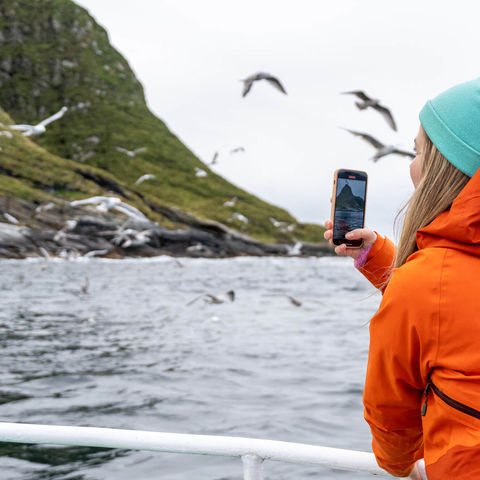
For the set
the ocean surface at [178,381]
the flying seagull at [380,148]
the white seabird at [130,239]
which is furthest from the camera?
the white seabird at [130,239]

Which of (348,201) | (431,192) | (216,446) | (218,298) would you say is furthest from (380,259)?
(218,298)

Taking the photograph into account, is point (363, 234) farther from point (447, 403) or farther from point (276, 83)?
point (276, 83)

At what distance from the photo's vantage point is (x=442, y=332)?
59.2 inches

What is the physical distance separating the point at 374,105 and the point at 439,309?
12.4 metres

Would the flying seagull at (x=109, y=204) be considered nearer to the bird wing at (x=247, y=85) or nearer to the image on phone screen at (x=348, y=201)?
the bird wing at (x=247, y=85)

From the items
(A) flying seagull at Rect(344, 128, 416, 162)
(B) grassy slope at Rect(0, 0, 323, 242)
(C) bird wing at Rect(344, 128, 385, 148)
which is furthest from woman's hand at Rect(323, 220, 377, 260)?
(B) grassy slope at Rect(0, 0, 323, 242)

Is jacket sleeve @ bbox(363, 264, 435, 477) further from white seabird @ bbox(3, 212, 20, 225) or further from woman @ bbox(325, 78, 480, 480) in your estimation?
white seabird @ bbox(3, 212, 20, 225)

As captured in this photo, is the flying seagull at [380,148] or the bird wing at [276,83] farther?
the bird wing at [276,83]

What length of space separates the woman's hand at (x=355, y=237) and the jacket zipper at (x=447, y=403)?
0.77m

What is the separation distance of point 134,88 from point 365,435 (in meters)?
185

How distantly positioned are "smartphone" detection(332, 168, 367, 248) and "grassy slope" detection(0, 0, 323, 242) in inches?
5149

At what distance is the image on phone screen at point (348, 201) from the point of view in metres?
2.24

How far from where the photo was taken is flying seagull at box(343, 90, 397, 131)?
1262 cm

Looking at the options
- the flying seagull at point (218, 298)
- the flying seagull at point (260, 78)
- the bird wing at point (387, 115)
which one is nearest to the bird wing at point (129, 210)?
the flying seagull at point (218, 298)
